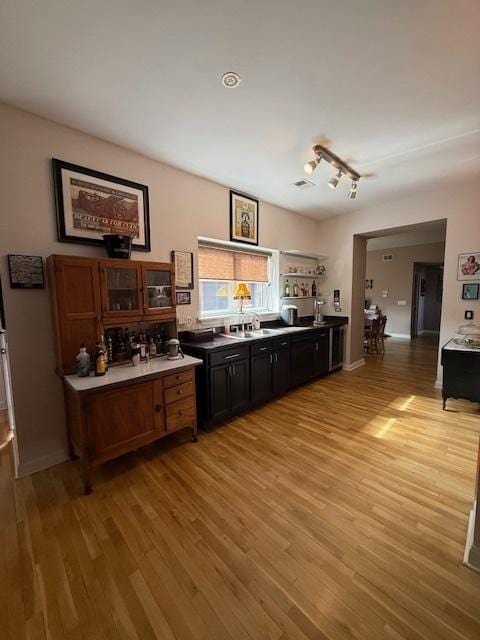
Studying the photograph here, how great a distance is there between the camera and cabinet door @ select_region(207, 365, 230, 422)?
8.93ft

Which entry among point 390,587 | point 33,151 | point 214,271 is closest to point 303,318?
point 214,271

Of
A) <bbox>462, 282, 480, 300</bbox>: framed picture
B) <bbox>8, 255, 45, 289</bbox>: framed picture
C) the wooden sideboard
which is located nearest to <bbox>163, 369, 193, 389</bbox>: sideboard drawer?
the wooden sideboard

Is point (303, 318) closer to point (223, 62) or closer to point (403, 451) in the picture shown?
point (403, 451)

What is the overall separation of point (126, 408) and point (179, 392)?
482mm

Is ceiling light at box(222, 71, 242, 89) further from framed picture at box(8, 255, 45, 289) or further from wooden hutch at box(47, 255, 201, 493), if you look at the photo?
framed picture at box(8, 255, 45, 289)

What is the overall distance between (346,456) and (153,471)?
1.66 m

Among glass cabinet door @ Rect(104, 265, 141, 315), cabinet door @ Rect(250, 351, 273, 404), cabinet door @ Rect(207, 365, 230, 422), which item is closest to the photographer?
glass cabinet door @ Rect(104, 265, 141, 315)

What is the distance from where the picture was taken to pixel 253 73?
5.65 ft

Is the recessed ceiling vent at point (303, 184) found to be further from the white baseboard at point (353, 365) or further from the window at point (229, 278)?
the white baseboard at point (353, 365)

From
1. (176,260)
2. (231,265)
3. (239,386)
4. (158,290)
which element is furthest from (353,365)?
(158,290)

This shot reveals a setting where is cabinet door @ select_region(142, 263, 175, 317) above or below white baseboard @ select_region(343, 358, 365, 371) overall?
above

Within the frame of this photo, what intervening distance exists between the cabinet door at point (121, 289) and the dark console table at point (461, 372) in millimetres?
3550

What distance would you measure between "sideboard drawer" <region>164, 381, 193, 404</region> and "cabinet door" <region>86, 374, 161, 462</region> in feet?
0.43

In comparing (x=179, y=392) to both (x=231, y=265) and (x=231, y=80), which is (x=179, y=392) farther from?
(x=231, y=80)
